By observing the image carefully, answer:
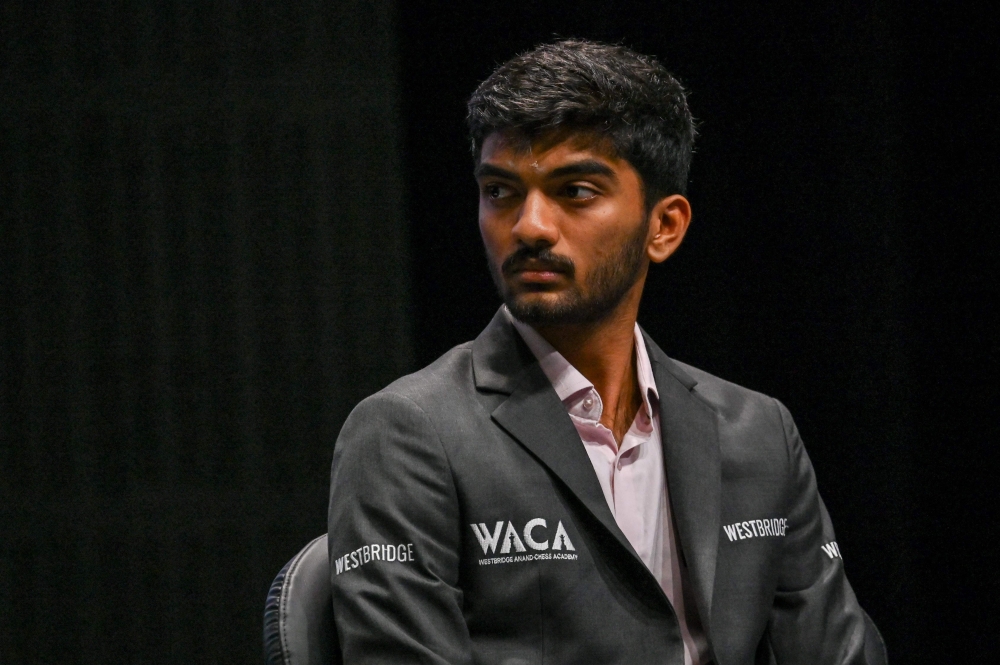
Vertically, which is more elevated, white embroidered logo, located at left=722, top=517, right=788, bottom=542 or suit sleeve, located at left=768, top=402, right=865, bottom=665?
white embroidered logo, located at left=722, top=517, right=788, bottom=542

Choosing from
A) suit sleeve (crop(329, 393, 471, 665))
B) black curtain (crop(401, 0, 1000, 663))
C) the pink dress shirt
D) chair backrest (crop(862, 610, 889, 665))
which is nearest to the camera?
suit sleeve (crop(329, 393, 471, 665))

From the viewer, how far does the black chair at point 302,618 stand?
1629 mm

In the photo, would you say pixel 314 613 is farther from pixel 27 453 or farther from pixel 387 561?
pixel 27 453

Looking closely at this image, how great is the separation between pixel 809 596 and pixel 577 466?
1.58 feet

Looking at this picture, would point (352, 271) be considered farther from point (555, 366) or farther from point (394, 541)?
point (394, 541)

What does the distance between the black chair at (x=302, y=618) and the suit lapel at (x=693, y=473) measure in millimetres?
543

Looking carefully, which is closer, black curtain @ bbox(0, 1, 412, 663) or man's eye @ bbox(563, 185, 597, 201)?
man's eye @ bbox(563, 185, 597, 201)

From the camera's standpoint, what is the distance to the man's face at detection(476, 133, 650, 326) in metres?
1.68

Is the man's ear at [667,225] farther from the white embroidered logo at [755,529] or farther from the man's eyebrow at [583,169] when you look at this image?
the white embroidered logo at [755,529]

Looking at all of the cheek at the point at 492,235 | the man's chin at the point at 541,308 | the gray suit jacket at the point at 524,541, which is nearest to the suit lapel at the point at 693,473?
the gray suit jacket at the point at 524,541

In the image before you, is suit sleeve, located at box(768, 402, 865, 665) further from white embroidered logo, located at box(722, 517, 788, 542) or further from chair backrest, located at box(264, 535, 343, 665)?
chair backrest, located at box(264, 535, 343, 665)

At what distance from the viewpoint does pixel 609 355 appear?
6.06ft

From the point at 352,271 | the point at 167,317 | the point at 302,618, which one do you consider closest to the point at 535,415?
the point at 302,618

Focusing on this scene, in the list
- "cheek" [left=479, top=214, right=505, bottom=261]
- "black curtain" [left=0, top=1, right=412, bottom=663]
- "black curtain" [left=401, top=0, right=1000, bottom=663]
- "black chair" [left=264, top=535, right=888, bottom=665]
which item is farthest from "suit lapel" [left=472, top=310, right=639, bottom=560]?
"black curtain" [left=0, top=1, right=412, bottom=663]
